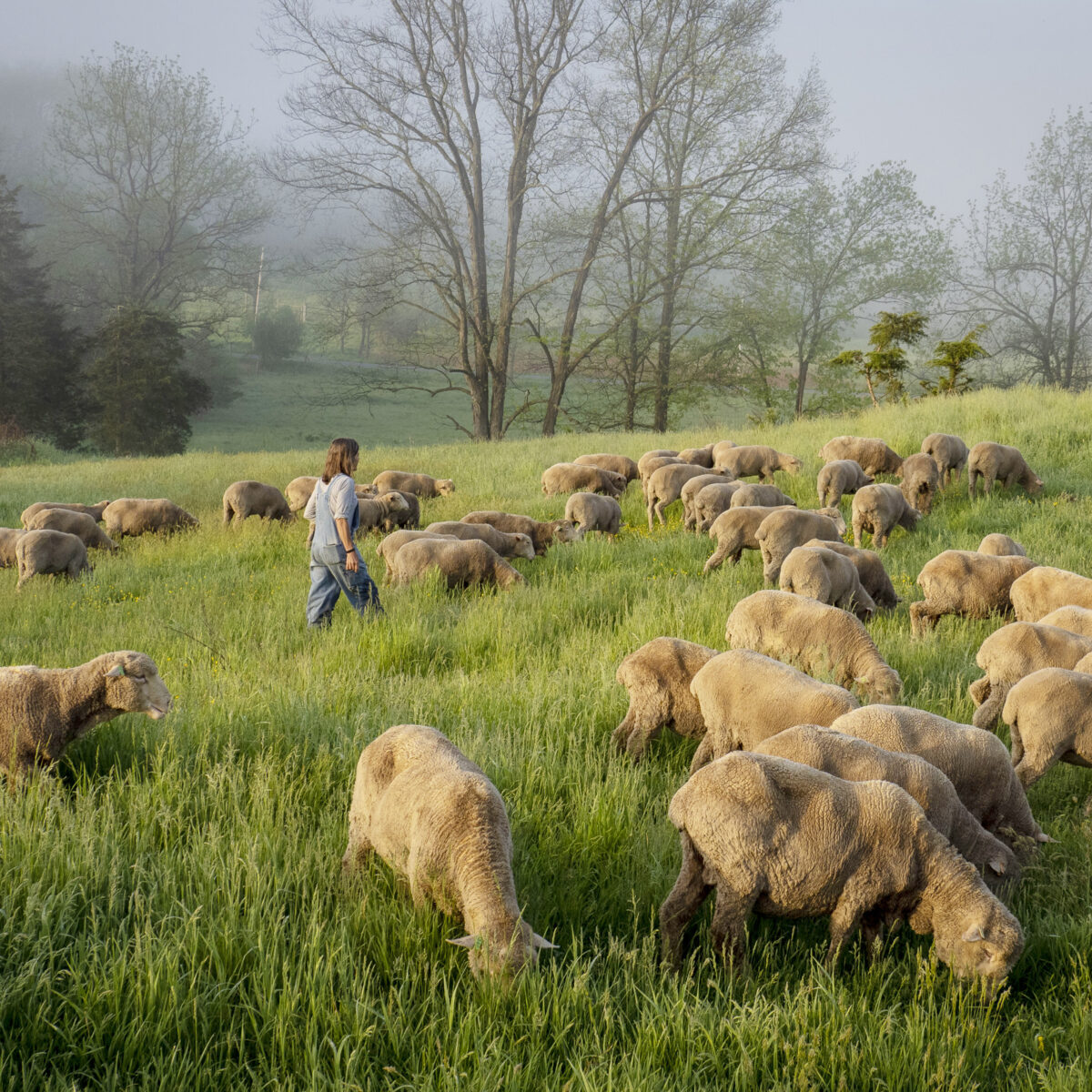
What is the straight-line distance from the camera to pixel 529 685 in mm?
6371

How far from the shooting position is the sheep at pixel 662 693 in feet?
17.6

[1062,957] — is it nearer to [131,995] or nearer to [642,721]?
[642,721]

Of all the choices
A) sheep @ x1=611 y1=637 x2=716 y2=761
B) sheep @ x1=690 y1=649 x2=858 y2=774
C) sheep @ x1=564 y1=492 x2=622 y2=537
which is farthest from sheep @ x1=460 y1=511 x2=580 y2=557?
sheep @ x1=690 y1=649 x2=858 y2=774

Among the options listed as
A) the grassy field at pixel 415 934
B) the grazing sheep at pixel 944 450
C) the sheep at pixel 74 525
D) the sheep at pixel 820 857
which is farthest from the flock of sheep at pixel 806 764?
the sheep at pixel 74 525

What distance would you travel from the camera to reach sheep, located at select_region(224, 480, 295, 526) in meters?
15.3

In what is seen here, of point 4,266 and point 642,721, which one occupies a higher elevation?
point 4,266

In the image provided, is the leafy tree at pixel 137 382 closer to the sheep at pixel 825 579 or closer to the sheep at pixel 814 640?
the sheep at pixel 825 579

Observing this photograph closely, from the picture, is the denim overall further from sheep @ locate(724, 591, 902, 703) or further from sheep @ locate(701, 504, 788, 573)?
sheep @ locate(701, 504, 788, 573)

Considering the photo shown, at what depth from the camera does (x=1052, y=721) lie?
15.8 ft

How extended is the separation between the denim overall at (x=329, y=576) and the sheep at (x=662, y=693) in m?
4.39

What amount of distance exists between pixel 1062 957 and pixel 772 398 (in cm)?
4590

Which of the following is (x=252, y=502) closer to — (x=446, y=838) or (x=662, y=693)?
(x=662, y=693)

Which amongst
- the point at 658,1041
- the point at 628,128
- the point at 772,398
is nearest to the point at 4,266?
the point at 628,128

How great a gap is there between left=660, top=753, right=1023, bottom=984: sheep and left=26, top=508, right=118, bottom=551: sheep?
40.7ft
